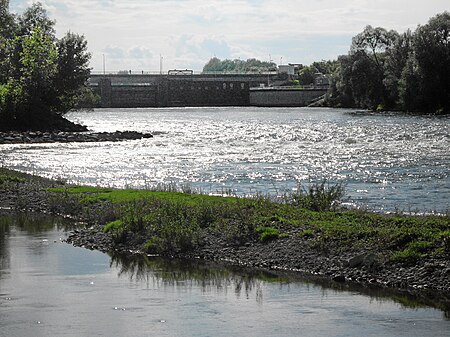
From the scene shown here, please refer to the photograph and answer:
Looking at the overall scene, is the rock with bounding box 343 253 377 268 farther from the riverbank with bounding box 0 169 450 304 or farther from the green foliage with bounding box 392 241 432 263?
the green foliage with bounding box 392 241 432 263

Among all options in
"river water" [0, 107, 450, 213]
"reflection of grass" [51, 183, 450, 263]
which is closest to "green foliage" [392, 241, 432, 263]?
"reflection of grass" [51, 183, 450, 263]

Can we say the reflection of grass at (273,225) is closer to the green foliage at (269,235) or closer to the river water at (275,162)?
the green foliage at (269,235)

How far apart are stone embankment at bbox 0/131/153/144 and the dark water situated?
50733 millimetres

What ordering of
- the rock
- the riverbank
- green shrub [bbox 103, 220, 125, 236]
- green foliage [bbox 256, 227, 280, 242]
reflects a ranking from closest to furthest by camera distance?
the riverbank, the rock, green foliage [bbox 256, 227, 280, 242], green shrub [bbox 103, 220, 125, 236]

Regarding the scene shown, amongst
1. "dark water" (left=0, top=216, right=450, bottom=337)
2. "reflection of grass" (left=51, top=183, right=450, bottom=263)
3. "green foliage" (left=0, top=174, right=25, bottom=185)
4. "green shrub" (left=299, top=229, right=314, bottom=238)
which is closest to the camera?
"dark water" (left=0, top=216, right=450, bottom=337)

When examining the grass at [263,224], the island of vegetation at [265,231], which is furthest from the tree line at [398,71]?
the grass at [263,224]

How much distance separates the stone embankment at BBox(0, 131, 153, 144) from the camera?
7184 cm

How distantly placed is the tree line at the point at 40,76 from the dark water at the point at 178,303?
6201 centimetres

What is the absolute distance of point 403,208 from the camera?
30125mm

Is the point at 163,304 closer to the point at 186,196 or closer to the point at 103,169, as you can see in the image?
the point at 186,196

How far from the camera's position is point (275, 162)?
51.4 meters

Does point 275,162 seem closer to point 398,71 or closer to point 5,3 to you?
point 5,3

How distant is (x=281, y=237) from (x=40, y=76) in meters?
67.1

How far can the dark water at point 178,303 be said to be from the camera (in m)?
15.2
